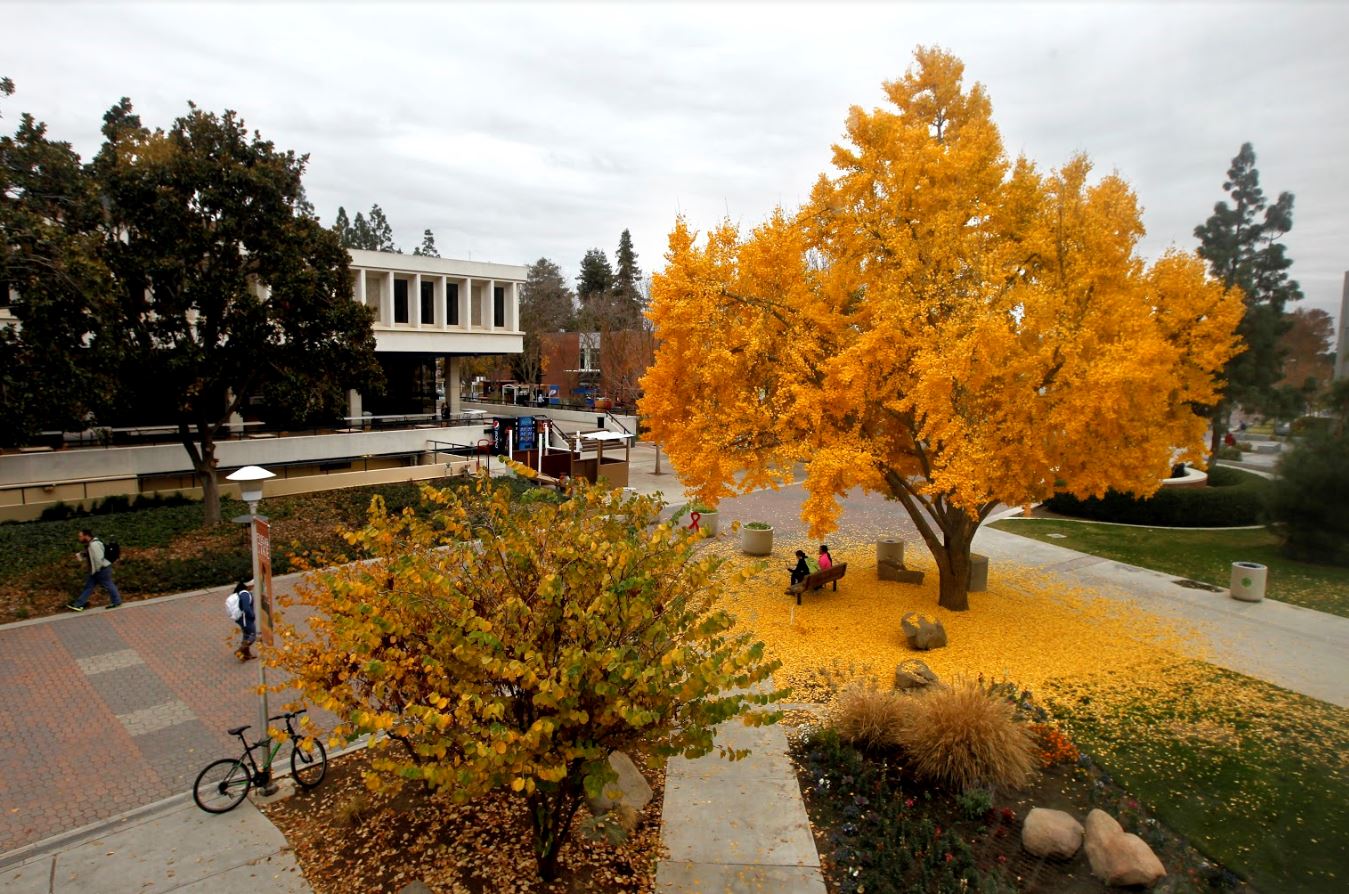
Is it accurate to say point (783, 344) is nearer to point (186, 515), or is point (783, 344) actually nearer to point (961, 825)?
point (961, 825)

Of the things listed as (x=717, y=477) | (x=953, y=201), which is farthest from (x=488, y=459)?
(x=953, y=201)

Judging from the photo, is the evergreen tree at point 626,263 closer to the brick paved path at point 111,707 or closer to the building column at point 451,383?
the building column at point 451,383

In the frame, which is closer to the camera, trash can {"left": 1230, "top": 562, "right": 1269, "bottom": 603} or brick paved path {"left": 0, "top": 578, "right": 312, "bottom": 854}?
brick paved path {"left": 0, "top": 578, "right": 312, "bottom": 854}

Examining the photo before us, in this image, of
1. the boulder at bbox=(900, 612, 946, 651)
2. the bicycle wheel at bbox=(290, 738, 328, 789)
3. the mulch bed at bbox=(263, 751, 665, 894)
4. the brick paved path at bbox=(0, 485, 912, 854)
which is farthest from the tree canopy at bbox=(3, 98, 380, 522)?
the boulder at bbox=(900, 612, 946, 651)

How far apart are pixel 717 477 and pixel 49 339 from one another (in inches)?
551

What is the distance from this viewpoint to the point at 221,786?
8141mm

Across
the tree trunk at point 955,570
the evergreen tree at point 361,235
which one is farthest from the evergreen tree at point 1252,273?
the evergreen tree at point 361,235

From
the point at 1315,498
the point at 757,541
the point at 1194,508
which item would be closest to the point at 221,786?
the point at 757,541

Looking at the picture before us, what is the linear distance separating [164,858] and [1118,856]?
9321 millimetres

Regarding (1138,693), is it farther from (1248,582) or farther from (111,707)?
(111,707)

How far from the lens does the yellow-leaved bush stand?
508 centimetres

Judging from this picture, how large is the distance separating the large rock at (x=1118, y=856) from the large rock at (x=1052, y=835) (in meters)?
0.14

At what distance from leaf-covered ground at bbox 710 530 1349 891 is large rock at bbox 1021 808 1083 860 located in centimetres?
143

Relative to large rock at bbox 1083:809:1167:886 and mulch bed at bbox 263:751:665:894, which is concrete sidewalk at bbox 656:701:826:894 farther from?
large rock at bbox 1083:809:1167:886
